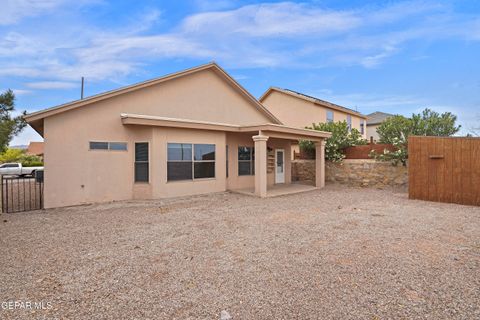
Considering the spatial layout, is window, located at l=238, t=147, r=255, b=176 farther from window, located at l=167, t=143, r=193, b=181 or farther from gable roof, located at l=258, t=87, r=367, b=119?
gable roof, located at l=258, t=87, r=367, b=119

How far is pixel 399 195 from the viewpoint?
11.5 meters

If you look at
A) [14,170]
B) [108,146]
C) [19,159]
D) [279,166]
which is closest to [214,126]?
[108,146]

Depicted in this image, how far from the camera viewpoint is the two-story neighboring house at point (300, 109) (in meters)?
20.7

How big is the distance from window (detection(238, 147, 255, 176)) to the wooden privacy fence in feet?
23.2

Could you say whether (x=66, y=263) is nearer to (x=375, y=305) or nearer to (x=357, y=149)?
(x=375, y=305)

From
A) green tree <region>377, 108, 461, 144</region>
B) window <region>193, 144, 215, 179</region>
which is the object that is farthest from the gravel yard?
green tree <region>377, 108, 461, 144</region>

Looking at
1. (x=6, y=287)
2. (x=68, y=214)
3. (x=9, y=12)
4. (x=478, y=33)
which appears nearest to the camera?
(x=6, y=287)

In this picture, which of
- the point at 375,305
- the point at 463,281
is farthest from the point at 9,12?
the point at 463,281

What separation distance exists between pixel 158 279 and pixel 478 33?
15.4 metres

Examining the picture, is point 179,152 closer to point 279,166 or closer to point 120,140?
point 120,140

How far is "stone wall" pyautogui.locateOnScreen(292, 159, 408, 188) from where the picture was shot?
1343cm

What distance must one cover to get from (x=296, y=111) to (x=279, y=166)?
7459 mm

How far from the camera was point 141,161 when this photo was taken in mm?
10562

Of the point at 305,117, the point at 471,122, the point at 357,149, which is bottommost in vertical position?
the point at 357,149
